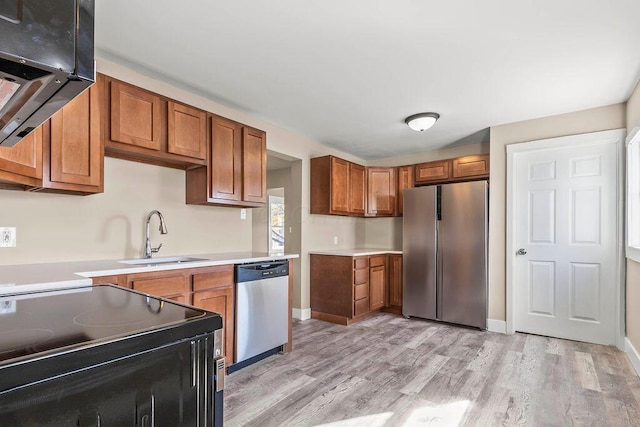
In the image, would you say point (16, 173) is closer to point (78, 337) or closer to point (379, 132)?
point (78, 337)

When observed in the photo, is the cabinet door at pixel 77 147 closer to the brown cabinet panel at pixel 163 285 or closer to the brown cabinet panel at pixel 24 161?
the brown cabinet panel at pixel 24 161


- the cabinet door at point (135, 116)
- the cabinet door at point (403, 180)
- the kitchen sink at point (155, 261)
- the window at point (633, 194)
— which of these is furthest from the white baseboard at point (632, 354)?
the cabinet door at point (135, 116)

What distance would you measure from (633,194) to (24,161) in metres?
4.45

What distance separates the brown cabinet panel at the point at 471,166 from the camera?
405cm

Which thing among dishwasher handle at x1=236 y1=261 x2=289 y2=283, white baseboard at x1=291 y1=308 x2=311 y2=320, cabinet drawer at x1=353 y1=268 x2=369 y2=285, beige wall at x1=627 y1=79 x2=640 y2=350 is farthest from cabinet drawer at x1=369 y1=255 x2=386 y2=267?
beige wall at x1=627 y1=79 x2=640 y2=350

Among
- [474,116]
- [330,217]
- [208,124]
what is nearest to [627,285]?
[474,116]

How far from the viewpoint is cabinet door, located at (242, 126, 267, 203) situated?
3084mm

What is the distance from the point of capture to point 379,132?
404cm

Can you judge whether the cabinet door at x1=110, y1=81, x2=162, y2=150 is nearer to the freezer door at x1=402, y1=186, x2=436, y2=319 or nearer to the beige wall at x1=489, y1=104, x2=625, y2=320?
the freezer door at x1=402, y1=186, x2=436, y2=319

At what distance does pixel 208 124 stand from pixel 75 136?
99 cm

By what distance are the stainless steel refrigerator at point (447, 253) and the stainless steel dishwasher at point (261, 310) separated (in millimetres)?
1960

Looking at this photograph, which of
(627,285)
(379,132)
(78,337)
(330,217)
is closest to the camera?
(78,337)

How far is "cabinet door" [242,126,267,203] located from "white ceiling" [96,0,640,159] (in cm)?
33

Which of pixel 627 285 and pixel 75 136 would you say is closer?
pixel 75 136
